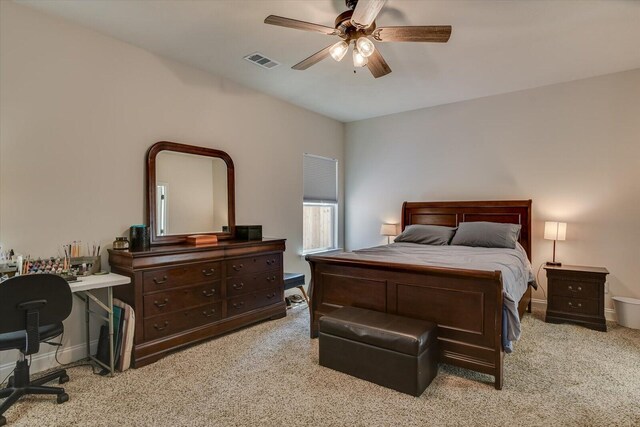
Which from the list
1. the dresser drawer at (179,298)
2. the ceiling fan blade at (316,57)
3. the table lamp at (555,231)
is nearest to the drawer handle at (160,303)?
the dresser drawer at (179,298)

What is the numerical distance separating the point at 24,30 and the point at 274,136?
262cm

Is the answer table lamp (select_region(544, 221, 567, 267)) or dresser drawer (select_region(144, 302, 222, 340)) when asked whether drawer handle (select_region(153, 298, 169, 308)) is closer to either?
dresser drawer (select_region(144, 302, 222, 340))

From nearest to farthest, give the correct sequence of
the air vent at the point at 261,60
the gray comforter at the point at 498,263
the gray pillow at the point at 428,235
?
the gray comforter at the point at 498,263
the air vent at the point at 261,60
the gray pillow at the point at 428,235

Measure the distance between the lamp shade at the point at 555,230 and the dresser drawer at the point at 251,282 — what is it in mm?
3187

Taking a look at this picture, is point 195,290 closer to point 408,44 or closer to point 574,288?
point 408,44

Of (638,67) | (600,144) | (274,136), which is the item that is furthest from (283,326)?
(638,67)

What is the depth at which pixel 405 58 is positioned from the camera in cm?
344

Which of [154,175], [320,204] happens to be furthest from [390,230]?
[154,175]

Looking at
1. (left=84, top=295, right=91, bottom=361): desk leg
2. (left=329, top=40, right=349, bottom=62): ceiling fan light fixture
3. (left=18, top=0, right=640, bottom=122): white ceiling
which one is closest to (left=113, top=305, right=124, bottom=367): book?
(left=84, top=295, right=91, bottom=361): desk leg

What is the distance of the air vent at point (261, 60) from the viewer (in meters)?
3.38

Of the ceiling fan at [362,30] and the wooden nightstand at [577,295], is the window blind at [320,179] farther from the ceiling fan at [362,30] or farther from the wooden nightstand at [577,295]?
the wooden nightstand at [577,295]

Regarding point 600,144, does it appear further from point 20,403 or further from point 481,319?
point 20,403

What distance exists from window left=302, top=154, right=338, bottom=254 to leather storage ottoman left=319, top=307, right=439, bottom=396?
2563 millimetres

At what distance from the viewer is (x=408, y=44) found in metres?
3.13
